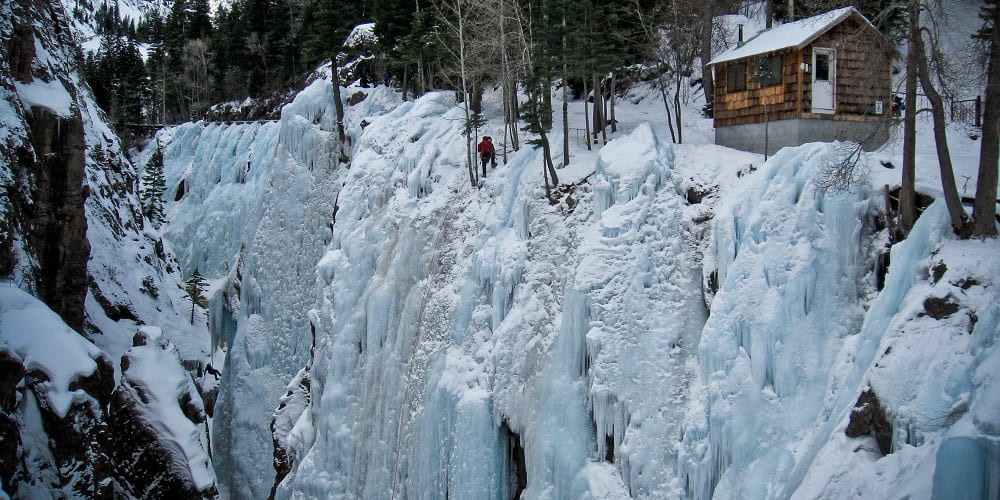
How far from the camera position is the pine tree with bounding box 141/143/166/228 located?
34.1m

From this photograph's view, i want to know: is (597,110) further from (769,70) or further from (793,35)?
(793,35)

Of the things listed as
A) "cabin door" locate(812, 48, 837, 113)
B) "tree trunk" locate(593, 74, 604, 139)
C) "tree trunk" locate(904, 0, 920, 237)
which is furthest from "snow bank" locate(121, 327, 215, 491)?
"cabin door" locate(812, 48, 837, 113)

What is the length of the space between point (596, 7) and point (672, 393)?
14.5 meters

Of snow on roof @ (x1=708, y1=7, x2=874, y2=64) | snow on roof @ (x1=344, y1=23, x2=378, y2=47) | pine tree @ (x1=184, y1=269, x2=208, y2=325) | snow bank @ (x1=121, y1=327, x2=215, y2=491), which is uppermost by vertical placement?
snow on roof @ (x1=344, y1=23, x2=378, y2=47)

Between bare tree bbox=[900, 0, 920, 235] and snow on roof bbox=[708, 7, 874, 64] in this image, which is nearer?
bare tree bbox=[900, 0, 920, 235]

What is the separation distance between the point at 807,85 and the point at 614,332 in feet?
24.6

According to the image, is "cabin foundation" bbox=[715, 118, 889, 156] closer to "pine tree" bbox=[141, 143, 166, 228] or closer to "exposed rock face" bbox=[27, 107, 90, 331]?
"exposed rock face" bbox=[27, 107, 90, 331]

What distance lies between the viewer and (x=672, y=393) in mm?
13570

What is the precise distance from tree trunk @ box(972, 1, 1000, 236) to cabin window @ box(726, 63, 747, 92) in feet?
24.0

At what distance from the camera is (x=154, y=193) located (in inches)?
1351

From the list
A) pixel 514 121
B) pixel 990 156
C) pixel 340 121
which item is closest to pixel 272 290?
pixel 340 121

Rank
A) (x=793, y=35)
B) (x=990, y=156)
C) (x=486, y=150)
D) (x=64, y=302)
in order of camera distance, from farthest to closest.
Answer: (x=486, y=150) → (x=793, y=35) → (x=64, y=302) → (x=990, y=156)

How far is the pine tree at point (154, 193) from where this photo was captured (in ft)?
112

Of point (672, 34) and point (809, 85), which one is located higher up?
point (672, 34)
